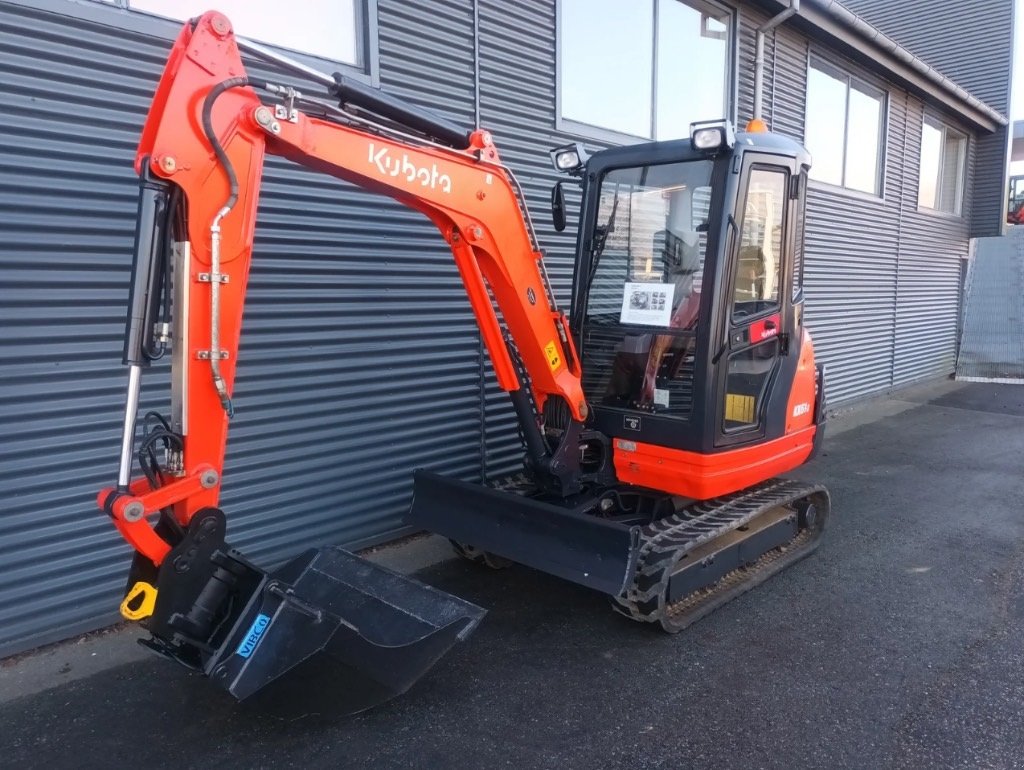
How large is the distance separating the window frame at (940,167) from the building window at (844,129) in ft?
5.63

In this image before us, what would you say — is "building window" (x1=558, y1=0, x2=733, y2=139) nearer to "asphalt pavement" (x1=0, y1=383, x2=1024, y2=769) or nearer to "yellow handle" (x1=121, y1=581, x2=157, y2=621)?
"asphalt pavement" (x1=0, y1=383, x2=1024, y2=769)

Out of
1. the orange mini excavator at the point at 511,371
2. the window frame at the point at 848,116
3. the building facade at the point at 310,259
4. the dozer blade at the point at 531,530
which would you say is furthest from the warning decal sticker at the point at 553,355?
the window frame at the point at 848,116

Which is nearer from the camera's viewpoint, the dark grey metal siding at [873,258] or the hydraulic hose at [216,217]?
the hydraulic hose at [216,217]

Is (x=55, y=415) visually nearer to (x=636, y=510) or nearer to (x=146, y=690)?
(x=146, y=690)

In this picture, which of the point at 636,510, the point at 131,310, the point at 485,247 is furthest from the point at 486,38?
the point at 131,310

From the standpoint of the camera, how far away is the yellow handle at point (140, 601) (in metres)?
2.63

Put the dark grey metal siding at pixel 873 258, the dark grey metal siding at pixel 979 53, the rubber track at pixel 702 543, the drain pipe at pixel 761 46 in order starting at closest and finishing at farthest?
the rubber track at pixel 702 543 < the drain pipe at pixel 761 46 < the dark grey metal siding at pixel 873 258 < the dark grey metal siding at pixel 979 53

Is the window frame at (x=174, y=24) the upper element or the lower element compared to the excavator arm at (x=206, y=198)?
upper

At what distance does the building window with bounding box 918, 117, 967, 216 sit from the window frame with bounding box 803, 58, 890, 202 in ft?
5.64

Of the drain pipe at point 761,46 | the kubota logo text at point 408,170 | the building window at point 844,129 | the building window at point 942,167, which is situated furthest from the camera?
the building window at point 942,167

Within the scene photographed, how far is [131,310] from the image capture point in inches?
103

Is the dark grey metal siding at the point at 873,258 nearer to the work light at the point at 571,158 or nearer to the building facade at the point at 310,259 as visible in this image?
the building facade at the point at 310,259

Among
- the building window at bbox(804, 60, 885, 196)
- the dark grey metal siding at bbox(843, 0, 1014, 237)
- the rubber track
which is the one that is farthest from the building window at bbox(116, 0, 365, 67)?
the dark grey metal siding at bbox(843, 0, 1014, 237)

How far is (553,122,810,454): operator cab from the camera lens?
13.3ft
